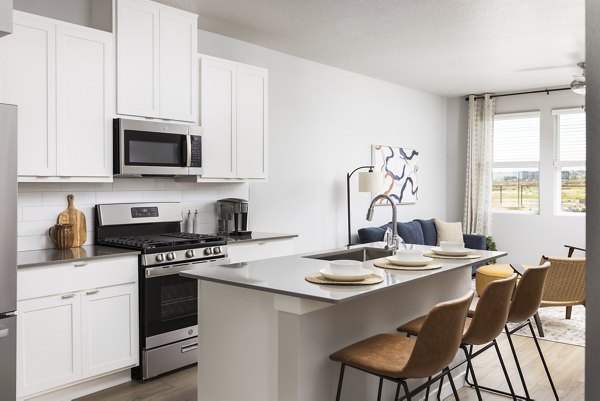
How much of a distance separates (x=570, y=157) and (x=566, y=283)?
3.11 m

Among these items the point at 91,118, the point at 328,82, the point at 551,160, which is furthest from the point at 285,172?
the point at 551,160

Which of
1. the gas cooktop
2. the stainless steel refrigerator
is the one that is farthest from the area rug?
the stainless steel refrigerator

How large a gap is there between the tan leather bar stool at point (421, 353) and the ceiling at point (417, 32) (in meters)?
2.64

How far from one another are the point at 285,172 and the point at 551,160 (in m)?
4.17

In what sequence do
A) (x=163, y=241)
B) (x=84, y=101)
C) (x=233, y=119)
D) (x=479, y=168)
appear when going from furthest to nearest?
(x=479, y=168) → (x=233, y=119) → (x=163, y=241) → (x=84, y=101)

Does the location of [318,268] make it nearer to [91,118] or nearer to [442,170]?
[91,118]

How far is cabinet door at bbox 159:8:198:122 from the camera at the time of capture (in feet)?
12.9

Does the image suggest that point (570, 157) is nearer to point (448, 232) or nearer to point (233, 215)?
point (448, 232)

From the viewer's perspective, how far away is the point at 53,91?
10.9ft

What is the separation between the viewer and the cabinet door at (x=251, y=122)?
455cm

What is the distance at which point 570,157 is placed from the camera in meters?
7.26

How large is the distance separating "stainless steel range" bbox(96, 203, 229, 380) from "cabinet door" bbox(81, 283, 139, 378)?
0.24 feet

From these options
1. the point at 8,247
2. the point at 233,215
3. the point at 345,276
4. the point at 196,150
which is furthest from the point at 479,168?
the point at 8,247

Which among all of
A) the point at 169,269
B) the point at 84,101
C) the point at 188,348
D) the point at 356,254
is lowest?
the point at 188,348
